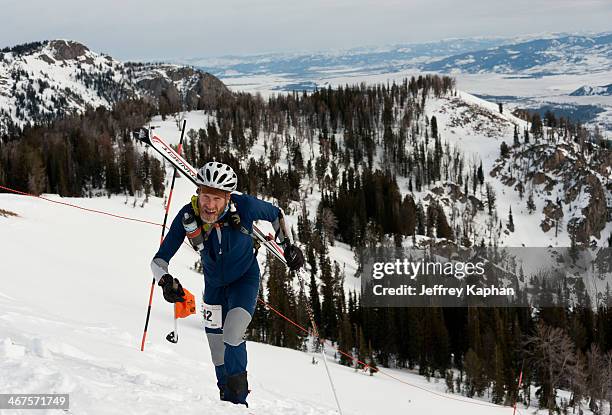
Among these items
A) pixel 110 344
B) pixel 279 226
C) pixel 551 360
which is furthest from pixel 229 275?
pixel 551 360

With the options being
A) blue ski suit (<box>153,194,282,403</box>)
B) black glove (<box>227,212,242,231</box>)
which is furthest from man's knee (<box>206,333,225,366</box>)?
black glove (<box>227,212,242,231</box>)

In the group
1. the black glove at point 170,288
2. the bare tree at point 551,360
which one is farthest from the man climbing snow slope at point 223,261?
Result: the bare tree at point 551,360

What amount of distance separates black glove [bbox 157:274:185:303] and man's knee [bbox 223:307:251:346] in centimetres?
77

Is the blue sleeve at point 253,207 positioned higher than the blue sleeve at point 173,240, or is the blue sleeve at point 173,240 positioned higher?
the blue sleeve at point 253,207

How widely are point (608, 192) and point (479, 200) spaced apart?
147 ft

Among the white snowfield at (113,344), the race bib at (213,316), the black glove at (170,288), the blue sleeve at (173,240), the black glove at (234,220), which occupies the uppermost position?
the black glove at (234,220)

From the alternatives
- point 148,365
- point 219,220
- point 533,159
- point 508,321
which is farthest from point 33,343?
point 533,159

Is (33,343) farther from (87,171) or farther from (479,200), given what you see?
(479,200)

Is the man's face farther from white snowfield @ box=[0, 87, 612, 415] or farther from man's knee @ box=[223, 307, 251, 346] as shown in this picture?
white snowfield @ box=[0, 87, 612, 415]

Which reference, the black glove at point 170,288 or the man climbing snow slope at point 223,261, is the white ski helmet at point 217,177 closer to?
the man climbing snow slope at point 223,261

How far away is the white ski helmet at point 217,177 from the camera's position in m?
6.82

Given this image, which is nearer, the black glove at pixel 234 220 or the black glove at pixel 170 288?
the black glove at pixel 170 288

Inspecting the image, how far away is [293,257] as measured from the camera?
8.01 m

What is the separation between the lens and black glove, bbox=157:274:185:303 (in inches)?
269
